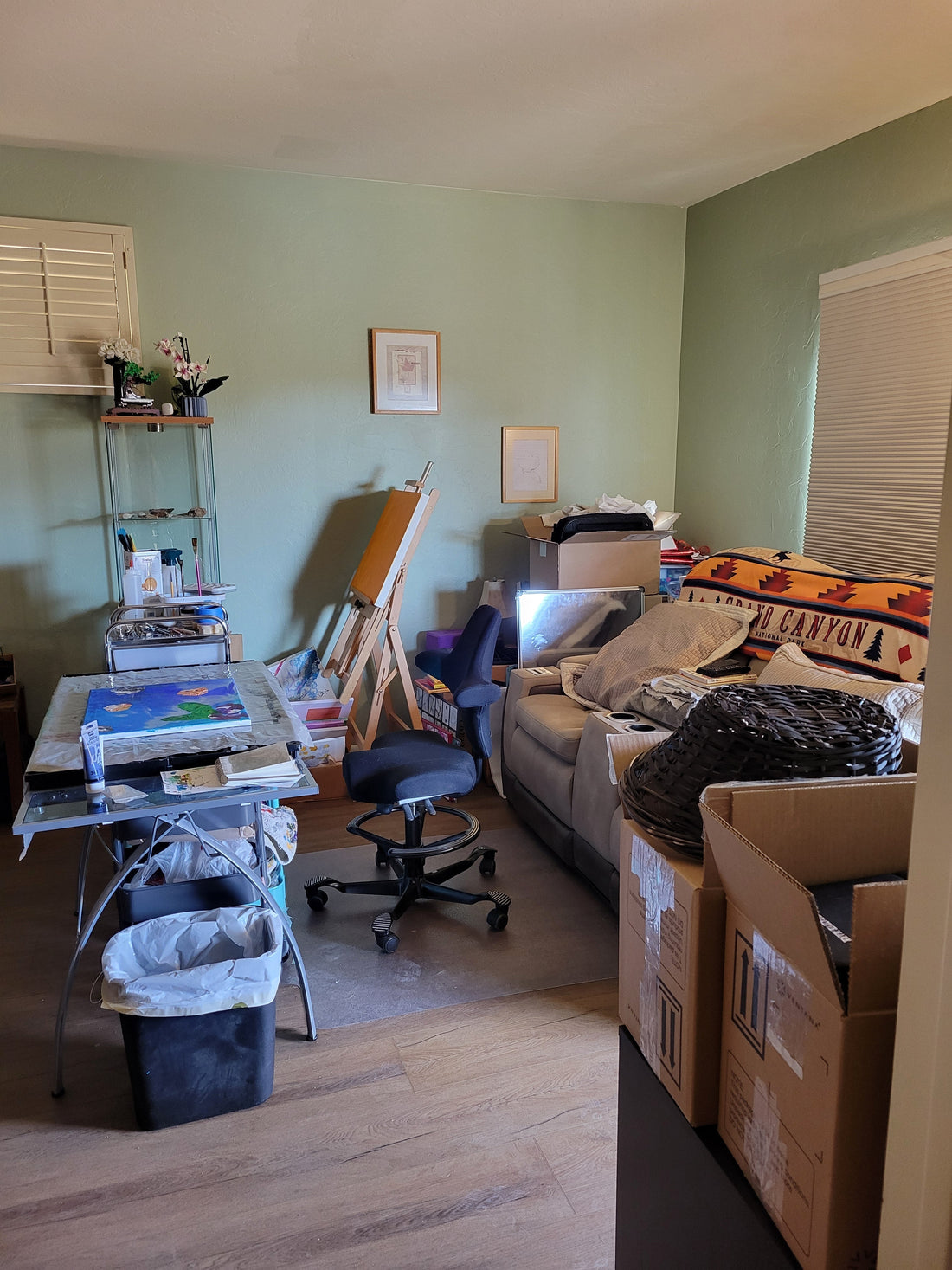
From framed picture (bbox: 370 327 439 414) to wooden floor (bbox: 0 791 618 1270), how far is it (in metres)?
2.87

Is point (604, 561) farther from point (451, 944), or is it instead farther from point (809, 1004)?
point (809, 1004)

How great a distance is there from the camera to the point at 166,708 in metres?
2.48

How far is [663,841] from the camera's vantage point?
1132 mm

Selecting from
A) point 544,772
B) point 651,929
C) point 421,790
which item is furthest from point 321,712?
point 651,929

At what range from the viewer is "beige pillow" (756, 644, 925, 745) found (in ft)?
7.68

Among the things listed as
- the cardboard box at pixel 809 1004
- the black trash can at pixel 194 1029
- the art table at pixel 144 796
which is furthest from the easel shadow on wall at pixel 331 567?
the cardboard box at pixel 809 1004

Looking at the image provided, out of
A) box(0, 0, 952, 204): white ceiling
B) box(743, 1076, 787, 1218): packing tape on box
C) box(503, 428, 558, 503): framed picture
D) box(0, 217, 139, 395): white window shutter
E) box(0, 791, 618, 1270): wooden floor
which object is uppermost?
box(0, 0, 952, 204): white ceiling

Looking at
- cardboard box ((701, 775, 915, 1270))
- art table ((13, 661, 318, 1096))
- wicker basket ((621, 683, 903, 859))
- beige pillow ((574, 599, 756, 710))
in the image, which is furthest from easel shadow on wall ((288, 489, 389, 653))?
cardboard box ((701, 775, 915, 1270))

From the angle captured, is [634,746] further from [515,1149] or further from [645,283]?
[645,283]

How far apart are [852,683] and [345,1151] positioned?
71.0 inches

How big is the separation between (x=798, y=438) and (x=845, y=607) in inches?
51.4

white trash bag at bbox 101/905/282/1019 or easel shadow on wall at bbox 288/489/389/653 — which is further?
easel shadow on wall at bbox 288/489/389/653

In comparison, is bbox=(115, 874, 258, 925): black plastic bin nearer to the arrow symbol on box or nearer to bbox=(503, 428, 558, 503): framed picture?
the arrow symbol on box

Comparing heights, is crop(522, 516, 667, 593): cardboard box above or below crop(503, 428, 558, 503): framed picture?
below
